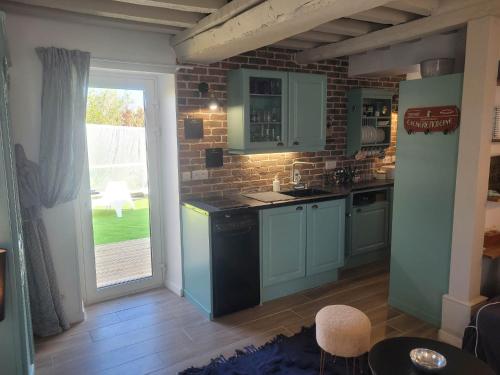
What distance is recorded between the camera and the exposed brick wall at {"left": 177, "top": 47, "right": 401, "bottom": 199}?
3615 millimetres

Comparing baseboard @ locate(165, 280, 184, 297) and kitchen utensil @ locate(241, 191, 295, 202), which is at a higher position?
kitchen utensil @ locate(241, 191, 295, 202)

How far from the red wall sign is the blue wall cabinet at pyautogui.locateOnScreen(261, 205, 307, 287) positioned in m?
1.22

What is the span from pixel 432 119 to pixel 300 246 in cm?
165

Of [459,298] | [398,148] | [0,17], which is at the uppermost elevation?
[0,17]

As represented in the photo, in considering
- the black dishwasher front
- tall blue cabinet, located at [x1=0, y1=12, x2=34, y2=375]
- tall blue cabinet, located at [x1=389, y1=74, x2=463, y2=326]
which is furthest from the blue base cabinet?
tall blue cabinet, located at [x1=0, y1=12, x2=34, y2=375]

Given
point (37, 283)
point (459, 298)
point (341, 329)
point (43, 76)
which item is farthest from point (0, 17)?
point (459, 298)

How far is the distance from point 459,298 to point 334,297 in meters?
1.15

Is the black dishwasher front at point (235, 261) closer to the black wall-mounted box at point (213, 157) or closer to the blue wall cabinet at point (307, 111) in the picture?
the black wall-mounted box at point (213, 157)

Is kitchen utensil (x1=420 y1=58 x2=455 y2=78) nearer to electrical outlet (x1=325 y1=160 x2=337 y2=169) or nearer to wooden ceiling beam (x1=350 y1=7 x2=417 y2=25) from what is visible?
wooden ceiling beam (x1=350 y1=7 x2=417 y2=25)

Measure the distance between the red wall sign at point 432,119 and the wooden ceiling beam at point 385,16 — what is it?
2.43ft

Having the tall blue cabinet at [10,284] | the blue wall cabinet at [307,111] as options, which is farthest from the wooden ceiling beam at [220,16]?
the tall blue cabinet at [10,284]

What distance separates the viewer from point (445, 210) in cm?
299

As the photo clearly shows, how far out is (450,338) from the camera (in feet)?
9.49

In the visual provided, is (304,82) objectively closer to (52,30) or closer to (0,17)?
(52,30)
